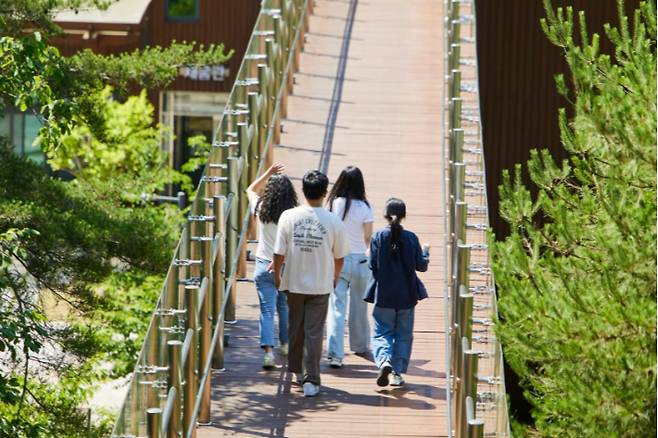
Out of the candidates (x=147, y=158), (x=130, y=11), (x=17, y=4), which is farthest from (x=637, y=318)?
(x=130, y=11)

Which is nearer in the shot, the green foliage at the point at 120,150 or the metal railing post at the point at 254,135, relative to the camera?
the metal railing post at the point at 254,135

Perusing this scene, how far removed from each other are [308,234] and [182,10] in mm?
23131

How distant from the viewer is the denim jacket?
10.6 m

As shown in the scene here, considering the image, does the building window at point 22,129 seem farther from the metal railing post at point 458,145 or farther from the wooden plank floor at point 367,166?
the metal railing post at point 458,145

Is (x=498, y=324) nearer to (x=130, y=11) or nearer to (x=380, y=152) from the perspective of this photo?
(x=380, y=152)

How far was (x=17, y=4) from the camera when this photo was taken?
49.1ft

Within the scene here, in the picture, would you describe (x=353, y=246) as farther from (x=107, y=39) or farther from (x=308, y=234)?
(x=107, y=39)

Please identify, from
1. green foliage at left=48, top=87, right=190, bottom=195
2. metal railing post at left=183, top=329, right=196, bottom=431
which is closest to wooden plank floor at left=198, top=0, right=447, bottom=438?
metal railing post at left=183, top=329, right=196, bottom=431

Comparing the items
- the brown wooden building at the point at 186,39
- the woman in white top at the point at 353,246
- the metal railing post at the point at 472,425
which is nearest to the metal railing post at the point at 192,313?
the woman in white top at the point at 353,246

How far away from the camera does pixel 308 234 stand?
10047 mm

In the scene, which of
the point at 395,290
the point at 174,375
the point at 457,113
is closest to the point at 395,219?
the point at 395,290

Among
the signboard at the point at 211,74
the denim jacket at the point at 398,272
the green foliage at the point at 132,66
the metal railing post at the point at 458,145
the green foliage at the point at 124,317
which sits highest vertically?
the signboard at the point at 211,74

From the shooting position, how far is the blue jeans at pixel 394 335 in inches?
416

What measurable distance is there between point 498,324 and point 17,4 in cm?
818
